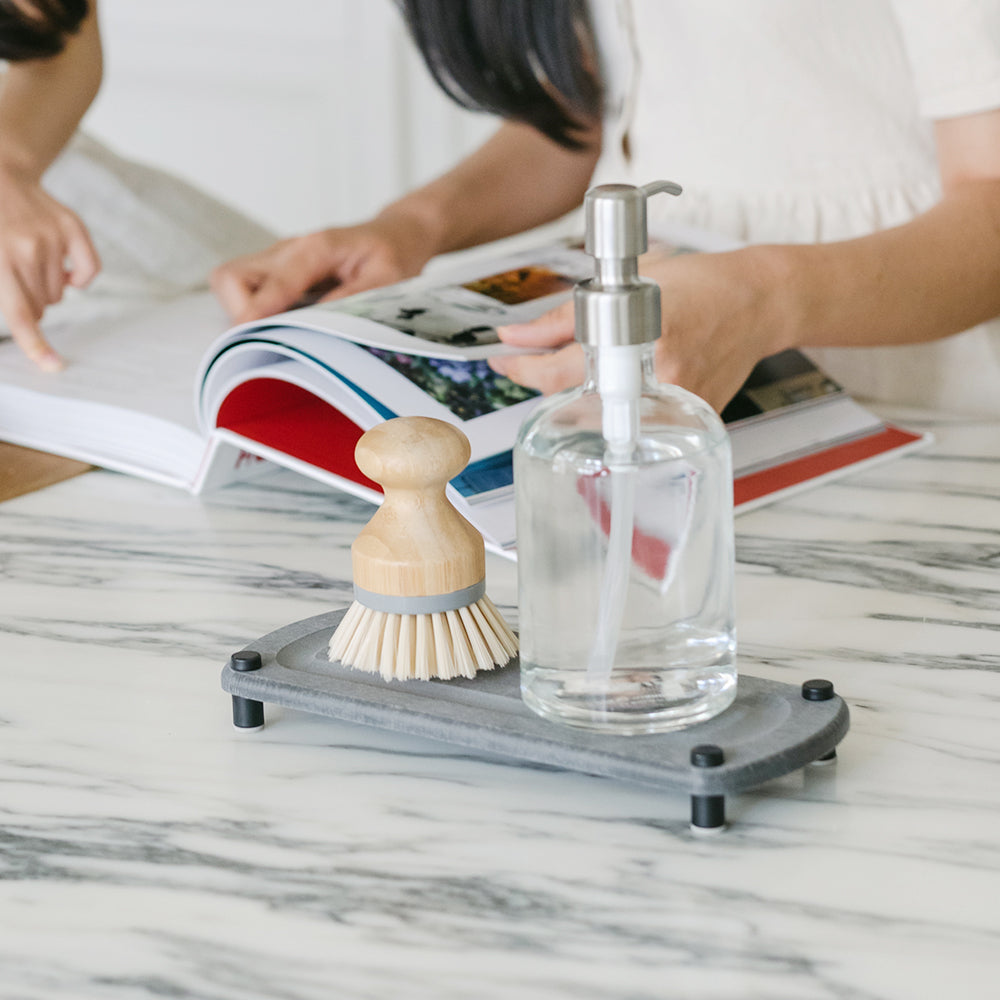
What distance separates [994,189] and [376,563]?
0.57m

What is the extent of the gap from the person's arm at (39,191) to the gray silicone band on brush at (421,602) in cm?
52

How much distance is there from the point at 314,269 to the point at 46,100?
0.34 metres

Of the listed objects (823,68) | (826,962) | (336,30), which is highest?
(336,30)

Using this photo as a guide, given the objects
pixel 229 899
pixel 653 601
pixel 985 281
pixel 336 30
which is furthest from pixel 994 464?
pixel 336 30

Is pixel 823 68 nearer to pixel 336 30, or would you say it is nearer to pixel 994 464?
pixel 994 464

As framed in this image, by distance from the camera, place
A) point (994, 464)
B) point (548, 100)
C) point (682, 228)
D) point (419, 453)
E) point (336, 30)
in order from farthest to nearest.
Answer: point (336, 30) < point (548, 100) < point (682, 228) < point (994, 464) < point (419, 453)

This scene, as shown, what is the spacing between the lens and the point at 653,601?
0.44m

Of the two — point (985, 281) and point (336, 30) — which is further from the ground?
point (336, 30)

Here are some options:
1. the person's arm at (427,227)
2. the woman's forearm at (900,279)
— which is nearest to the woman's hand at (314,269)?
the person's arm at (427,227)

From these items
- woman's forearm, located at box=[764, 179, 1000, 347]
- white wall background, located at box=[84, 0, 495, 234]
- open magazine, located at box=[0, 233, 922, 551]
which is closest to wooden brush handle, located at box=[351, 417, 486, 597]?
open magazine, located at box=[0, 233, 922, 551]

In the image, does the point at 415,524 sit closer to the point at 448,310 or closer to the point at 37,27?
the point at 448,310

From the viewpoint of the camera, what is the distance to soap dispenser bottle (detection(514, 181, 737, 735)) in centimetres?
43

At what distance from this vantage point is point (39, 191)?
40.7 inches

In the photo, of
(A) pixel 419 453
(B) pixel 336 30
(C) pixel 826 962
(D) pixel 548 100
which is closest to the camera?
(C) pixel 826 962
